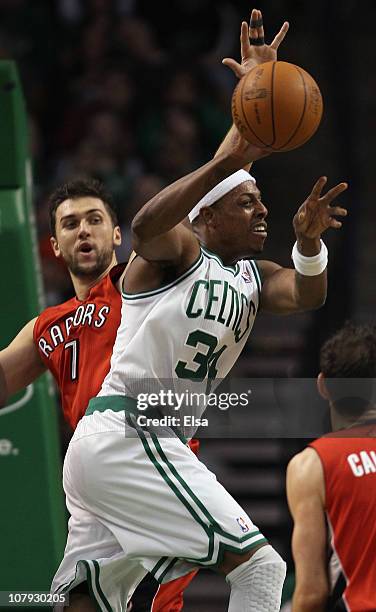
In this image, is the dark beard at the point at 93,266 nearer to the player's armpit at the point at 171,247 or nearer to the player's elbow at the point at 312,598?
the player's armpit at the point at 171,247

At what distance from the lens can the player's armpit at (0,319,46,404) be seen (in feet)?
15.3

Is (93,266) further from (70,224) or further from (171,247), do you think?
(171,247)

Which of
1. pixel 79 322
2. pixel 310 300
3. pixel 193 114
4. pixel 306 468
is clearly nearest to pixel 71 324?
pixel 79 322

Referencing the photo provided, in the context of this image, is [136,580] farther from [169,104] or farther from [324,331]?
[169,104]

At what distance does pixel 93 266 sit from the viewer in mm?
4742

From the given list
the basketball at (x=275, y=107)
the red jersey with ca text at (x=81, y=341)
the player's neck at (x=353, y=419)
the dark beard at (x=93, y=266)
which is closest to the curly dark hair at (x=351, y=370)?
the player's neck at (x=353, y=419)

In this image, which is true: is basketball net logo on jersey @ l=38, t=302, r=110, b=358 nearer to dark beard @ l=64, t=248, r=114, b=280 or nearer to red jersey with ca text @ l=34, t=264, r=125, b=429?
red jersey with ca text @ l=34, t=264, r=125, b=429

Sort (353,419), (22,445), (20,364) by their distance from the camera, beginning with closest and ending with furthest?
1. (353,419)
2. (20,364)
3. (22,445)

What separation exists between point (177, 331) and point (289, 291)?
0.51m

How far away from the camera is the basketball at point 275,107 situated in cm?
384

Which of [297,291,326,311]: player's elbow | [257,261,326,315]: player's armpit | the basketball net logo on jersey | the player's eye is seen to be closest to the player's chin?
[257,261,326,315]: player's armpit

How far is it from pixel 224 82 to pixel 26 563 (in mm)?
4679

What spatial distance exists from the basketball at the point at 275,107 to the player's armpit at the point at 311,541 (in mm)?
1030

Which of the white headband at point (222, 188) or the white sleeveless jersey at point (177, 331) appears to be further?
the white headband at point (222, 188)
